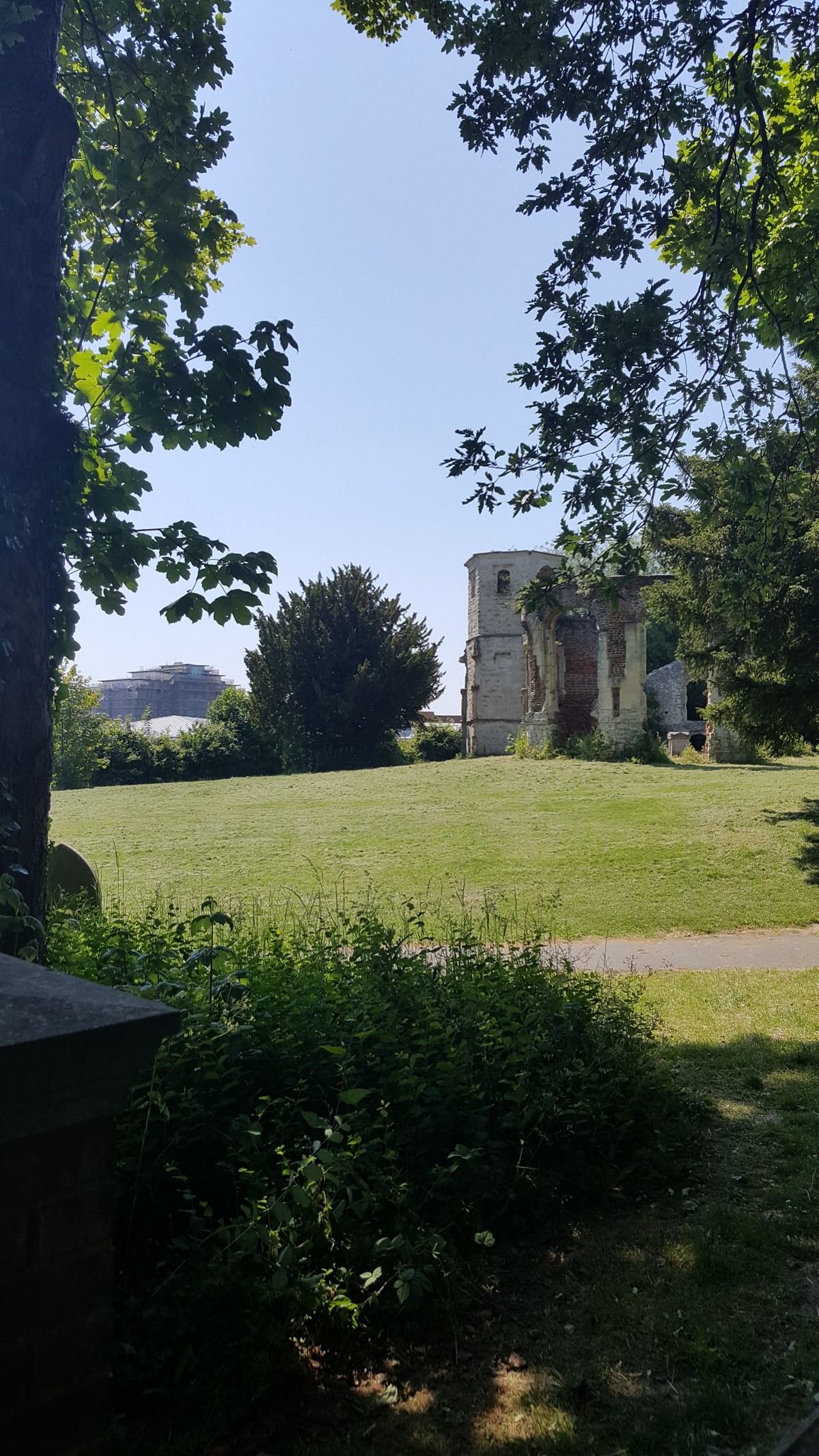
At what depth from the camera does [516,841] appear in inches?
610

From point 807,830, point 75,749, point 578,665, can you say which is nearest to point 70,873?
point 807,830

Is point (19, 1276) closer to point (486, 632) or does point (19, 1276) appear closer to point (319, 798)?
point (319, 798)

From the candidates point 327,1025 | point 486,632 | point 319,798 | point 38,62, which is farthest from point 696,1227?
point 486,632

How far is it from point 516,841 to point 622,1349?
12.5 m

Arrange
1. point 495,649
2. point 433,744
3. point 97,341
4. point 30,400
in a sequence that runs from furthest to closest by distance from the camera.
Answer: point 495,649 → point 433,744 → point 97,341 → point 30,400

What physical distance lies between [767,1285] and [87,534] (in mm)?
4565

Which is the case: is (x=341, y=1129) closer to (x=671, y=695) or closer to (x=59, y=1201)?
(x=59, y=1201)

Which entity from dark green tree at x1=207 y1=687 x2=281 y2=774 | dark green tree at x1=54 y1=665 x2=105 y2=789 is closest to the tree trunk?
dark green tree at x1=54 y1=665 x2=105 y2=789

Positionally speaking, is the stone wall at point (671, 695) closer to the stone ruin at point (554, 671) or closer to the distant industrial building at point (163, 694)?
the stone ruin at point (554, 671)

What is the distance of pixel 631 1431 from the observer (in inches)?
103

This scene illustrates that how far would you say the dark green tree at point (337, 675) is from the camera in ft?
119

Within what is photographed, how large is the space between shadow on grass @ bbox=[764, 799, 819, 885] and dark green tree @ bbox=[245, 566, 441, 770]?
21007 millimetres

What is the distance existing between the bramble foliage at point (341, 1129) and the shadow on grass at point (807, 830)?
8567mm

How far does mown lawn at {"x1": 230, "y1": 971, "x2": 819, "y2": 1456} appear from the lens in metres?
2.63
